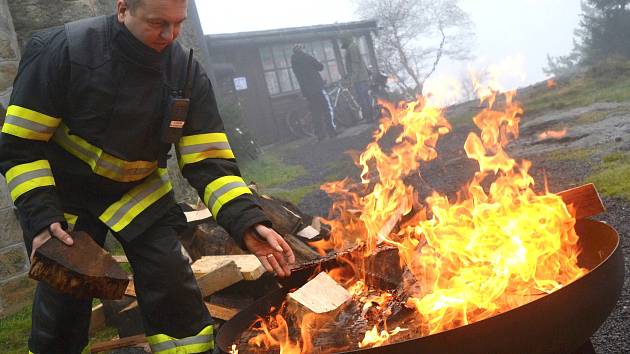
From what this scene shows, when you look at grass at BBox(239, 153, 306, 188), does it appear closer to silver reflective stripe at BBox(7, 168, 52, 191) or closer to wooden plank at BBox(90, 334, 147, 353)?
wooden plank at BBox(90, 334, 147, 353)

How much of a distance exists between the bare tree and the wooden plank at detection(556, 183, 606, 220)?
25.1 meters

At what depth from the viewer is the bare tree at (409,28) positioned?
1152 inches

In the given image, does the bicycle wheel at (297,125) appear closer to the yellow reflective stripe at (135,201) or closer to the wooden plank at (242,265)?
the wooden plank at (242,265)

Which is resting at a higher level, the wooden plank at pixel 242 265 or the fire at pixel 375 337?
the wooden plank at pixel 242 265

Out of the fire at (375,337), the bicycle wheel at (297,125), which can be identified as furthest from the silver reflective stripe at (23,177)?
the bicycle wheel at (297,125)

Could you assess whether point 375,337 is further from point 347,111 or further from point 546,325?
point 347,111

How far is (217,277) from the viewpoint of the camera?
3.35 metres

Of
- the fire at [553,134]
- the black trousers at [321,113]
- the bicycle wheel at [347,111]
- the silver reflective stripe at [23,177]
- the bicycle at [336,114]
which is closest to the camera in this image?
the silver reflective stripe at [23,177]

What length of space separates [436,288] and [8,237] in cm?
425

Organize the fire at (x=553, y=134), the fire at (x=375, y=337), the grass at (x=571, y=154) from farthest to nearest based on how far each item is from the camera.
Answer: the fire at (x=553, y=134), the grass at (x=571, y=154), the fire at (x=375, y=337)

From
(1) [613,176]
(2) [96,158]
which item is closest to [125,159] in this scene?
(2) [96,158]

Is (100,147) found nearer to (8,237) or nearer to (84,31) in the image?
(84,31)

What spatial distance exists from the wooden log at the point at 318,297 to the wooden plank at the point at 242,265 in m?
1.20

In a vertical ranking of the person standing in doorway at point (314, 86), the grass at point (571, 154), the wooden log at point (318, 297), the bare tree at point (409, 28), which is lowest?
the grass at point (571, 154)
